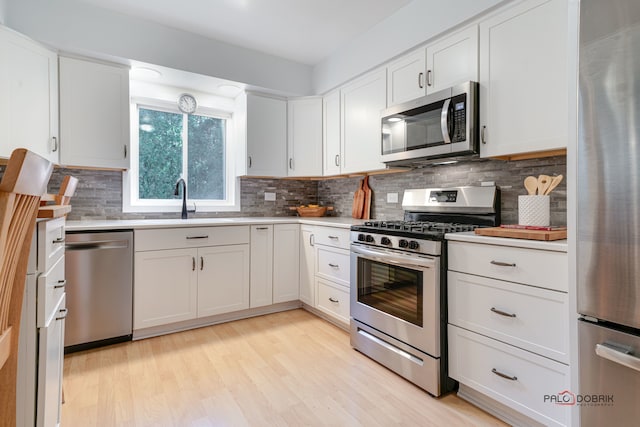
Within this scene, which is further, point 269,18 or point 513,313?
point 269,18

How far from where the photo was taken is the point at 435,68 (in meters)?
2.26

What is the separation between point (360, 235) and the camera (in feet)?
7.54

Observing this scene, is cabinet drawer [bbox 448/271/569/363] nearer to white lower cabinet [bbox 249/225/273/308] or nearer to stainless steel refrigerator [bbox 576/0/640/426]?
stainless steel refrigerator [bbox 576/0/640/426]

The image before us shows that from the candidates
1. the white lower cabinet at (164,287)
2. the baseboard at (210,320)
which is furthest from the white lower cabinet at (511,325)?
the white lower cabinet at (164,287)

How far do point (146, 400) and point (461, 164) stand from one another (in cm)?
246

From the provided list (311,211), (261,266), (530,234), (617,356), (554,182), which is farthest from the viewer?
(311,211)

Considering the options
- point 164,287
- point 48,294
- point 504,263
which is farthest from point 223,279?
point 504,263

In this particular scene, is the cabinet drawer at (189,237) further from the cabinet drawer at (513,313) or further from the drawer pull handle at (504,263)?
the drawer pull handle at (504,263)

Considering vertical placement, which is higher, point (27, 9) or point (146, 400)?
point (27, 9)

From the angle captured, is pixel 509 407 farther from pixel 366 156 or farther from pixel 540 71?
pixel 366 156

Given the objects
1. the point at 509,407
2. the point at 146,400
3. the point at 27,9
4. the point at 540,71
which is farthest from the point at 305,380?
the point at 27,9

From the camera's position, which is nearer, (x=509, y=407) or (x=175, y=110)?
(x=509, y=407)

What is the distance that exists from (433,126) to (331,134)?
130 cm

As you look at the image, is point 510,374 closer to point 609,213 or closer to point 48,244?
point 609,213
